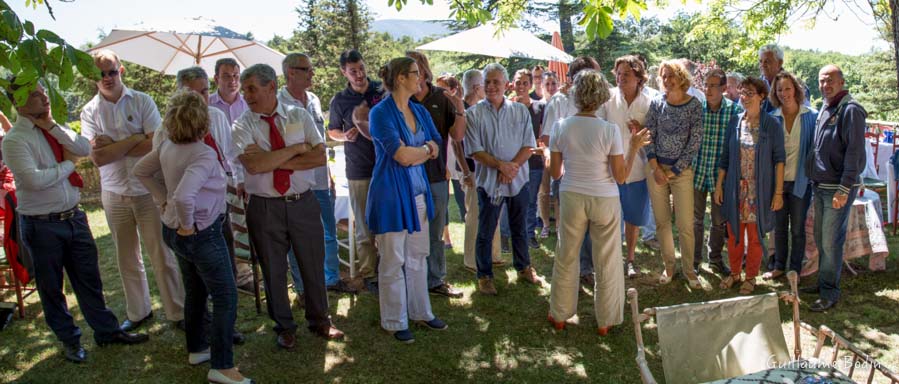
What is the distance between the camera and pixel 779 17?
995 cm

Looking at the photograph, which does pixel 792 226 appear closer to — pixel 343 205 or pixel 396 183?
pixel 396 183

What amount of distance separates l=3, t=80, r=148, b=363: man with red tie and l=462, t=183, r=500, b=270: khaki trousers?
3.05 metres

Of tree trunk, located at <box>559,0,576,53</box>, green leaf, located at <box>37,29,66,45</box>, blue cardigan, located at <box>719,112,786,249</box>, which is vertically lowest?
blue cardigan, located at <box>719,112,786,249</box>

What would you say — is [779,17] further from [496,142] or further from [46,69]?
[46,69]

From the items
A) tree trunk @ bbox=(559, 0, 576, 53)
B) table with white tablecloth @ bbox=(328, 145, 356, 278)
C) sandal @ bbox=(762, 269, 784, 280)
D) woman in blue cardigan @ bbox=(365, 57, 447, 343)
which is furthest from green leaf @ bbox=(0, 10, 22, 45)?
tree trunk @ bbox=(559, 0, 576, 53)

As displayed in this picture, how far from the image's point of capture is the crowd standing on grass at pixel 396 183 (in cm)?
371

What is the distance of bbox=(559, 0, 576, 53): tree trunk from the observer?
76.8 feet

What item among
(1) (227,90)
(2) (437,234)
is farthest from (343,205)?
(1) (227,90)

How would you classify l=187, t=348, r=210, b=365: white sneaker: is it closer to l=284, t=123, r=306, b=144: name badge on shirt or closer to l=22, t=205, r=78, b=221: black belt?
l=22, t=205, r=78, b=221: black belt

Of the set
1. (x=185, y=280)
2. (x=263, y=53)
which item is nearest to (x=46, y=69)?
(x=185, y=280)

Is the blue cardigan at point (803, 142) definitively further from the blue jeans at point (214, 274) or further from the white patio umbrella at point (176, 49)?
the white patio umbrella at point (176, 49)

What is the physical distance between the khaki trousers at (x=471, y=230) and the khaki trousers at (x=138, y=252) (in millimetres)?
2548

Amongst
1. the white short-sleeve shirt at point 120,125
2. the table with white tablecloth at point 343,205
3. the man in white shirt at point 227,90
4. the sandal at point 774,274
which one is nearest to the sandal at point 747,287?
the sandal at point 774,274

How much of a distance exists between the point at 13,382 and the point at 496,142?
377 cm
